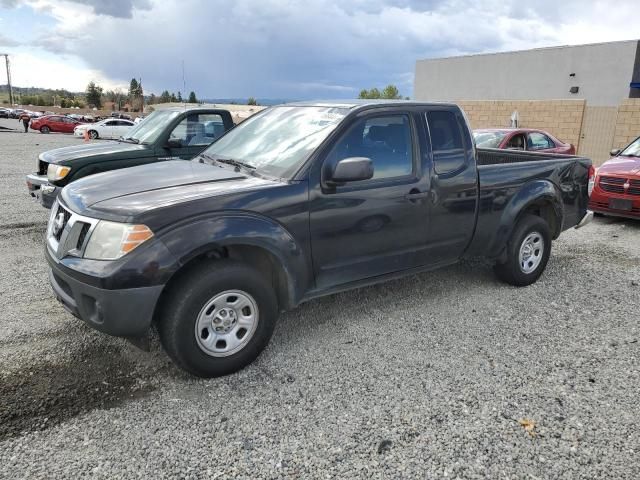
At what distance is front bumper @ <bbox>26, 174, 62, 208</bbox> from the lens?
6617 millimetres

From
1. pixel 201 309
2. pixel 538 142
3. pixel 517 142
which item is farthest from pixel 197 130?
pixel 538 142

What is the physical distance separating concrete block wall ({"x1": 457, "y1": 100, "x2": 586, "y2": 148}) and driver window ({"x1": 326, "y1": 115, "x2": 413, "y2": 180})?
57.8 feet

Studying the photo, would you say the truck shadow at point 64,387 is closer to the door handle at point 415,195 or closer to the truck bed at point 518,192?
the door handle at point 415,195

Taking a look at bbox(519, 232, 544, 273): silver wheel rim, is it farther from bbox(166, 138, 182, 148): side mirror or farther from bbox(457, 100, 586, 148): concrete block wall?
bbox(457, 100, 586, 148): concrete block wall

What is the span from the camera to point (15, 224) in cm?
760

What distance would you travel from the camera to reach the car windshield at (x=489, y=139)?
10141mm

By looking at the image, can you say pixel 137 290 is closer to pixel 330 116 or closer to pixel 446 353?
pixel 330 116

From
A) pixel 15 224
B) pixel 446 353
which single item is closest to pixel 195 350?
pixel 446 353

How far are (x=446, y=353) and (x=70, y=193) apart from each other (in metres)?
3.03

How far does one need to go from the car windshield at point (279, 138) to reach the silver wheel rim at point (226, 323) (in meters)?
0.97

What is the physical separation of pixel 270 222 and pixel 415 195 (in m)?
1.37

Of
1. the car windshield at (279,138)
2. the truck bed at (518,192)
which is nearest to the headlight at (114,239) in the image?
the car windshield at (279,138)

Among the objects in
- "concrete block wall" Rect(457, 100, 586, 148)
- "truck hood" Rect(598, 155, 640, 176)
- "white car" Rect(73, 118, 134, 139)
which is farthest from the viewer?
"white car" Rect(73, 118, 134, 139)

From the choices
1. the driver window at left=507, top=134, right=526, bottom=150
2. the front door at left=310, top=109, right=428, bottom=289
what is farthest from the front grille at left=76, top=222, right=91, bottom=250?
the driver window at left=507, top=134, right=526, bottom=150
